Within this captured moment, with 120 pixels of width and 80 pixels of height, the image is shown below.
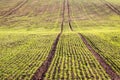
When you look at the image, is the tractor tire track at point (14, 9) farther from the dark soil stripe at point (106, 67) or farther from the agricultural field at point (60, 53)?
Result: the dark soil stripe at point (106, 67)

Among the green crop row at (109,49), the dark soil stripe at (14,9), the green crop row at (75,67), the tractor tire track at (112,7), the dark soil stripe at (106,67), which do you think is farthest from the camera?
the tractor tire track at (112,7)

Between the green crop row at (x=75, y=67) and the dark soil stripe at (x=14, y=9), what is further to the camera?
the dark soil stripe at (x=14, y=9)

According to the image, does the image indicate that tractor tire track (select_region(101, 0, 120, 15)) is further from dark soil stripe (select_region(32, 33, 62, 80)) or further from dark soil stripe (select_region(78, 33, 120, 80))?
dark soil stripe (select_region(32, 33, 62, 80))

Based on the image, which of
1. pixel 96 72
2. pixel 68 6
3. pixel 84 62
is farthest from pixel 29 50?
pixel 68 6

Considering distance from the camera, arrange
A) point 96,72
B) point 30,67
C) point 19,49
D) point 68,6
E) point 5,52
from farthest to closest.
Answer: point 68,6 < point 19,49 < point 5,52 < point 30,67 < point 96,72

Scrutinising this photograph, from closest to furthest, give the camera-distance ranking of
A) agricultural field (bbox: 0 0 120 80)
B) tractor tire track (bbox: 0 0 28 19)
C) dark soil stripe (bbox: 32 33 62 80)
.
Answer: dark soil stripe (bbox: 32 33 62 80) < agricultural field (bbox: 0 0 120 80) < tractor tire track (bbox: 0 0 28 19)

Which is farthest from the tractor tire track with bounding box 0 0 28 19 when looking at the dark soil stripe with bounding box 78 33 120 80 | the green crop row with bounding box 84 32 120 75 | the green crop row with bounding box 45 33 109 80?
the dark soil stripe with bounding box 78 33 120 80

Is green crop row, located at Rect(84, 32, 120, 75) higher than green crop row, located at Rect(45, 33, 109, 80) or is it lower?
lower

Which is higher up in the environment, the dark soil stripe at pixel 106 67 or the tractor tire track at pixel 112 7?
the tractor tire track at pixel 112 7

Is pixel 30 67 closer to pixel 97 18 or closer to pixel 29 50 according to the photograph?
pixel 29 50

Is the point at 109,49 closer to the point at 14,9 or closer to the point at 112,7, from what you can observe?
the point at 112,7

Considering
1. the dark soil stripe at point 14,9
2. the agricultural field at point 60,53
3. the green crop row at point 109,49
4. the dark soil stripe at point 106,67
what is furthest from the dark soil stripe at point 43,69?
the dark soil stripe at point 14,9
